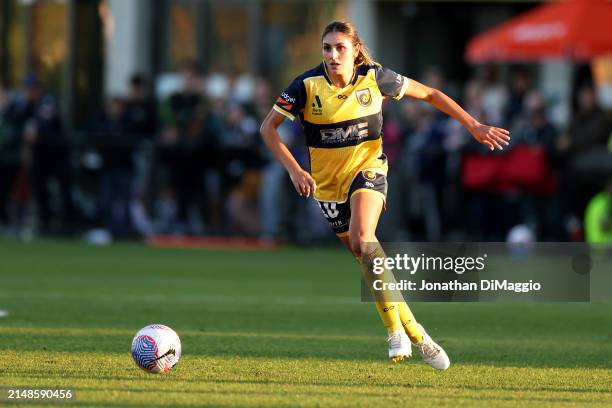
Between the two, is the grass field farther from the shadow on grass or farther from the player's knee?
the player's knee

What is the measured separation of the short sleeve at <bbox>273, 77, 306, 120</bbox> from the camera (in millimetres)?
8594

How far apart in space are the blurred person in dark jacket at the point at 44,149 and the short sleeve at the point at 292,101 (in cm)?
1266

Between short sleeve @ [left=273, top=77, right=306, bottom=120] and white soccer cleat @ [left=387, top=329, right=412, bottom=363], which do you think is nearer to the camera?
white soccer cleat @ [left=387, top=329, right=412, bottom=363]

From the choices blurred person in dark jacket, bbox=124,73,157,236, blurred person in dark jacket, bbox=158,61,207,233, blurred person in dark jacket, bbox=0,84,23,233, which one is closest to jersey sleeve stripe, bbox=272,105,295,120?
blurred person in dark jacket, bbox=158,61,207,233

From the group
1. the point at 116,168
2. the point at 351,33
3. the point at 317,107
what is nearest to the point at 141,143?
the point at 116,168

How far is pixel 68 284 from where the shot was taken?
45.8ft

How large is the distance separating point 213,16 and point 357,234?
1796 centimetres

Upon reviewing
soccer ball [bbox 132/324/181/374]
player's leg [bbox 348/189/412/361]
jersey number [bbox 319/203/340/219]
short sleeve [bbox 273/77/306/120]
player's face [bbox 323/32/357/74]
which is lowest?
soccer ball [bbox 132/324/181/374]

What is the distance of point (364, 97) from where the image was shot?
Result: 8695mm

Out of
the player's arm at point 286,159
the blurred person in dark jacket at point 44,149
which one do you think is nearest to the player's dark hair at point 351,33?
the player's arm at point 286,159

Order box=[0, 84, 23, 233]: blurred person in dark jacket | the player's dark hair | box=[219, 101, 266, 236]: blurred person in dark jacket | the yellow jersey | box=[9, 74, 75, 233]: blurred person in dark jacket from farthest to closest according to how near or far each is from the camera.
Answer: box=[0, 84, 23, 233]: blurred person in dark jacket < box=[9, 74, 75, 233]: blurred person in dark jacket < box=[219, 101, 266, 236]: blurred person in dark jacket < the yellow jersey < the player's dark hair

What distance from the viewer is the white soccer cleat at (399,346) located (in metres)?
8.30

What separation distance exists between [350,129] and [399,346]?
4.64ft

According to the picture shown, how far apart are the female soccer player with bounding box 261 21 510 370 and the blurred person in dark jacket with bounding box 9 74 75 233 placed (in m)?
12.6
